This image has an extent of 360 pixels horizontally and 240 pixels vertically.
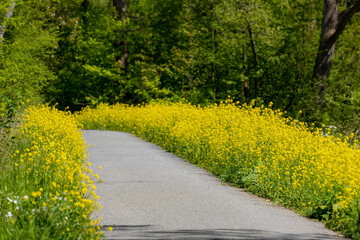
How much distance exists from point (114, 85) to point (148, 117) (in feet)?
44.3

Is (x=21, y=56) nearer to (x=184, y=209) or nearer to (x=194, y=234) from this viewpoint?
(x=184, y=209)

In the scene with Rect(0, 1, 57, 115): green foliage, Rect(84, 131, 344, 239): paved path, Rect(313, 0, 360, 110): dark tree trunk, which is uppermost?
Rect(313, 0, 360, 110): dark tree trunk

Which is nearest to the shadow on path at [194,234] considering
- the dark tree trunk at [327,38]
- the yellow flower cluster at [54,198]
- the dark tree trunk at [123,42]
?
the yellow flower cluster at [54,198]

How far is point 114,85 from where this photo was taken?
3181 cm

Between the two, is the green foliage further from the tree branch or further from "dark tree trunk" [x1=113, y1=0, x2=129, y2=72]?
the tree branch

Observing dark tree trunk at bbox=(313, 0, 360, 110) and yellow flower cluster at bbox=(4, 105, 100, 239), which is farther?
dark tree trunk at bbox=(313, 0, 360, 110)

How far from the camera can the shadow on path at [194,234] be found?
5266 mm

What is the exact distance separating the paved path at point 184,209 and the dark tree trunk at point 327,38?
9.63 metres

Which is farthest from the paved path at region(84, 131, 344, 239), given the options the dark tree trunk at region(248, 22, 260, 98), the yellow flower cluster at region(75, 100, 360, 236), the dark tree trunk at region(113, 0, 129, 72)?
the dark tree trunk at region(113, 0, 129, 72)

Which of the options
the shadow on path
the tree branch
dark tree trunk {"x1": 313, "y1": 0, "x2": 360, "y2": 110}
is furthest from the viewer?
dark tree trunk {"x1": 313, "y1": 0, "x2": 360, "y2": 110}

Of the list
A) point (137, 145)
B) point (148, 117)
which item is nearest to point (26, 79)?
point (148, 117)

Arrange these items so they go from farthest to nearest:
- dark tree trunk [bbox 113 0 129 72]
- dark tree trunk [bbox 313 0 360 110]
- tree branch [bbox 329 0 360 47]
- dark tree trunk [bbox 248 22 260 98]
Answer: dark tree trunk [bbox 113 0 129 72] < dark tree trunk [bbox 248 22 260 98] < dark tree trunk [bbox 313 0 360 110] < tree branch [bbox 329 0 360 47]

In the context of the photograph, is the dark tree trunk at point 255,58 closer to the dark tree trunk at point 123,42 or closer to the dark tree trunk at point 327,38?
the dark tree trunk at point 327,38

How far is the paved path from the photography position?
18.1ft
